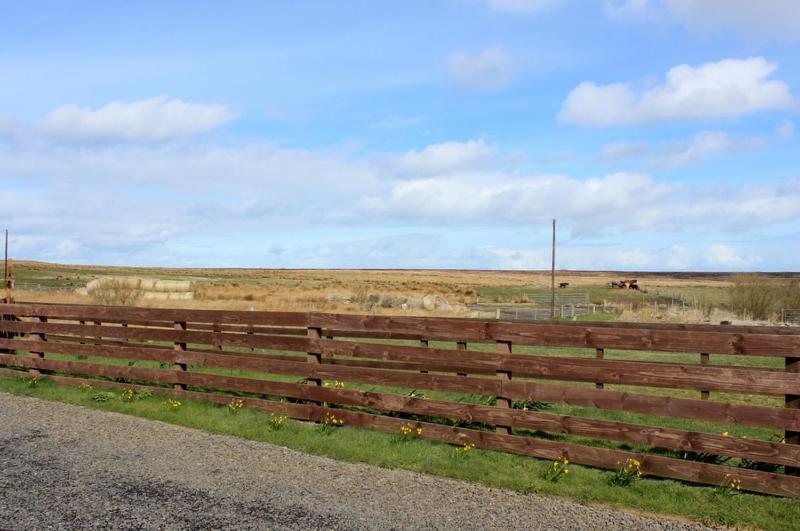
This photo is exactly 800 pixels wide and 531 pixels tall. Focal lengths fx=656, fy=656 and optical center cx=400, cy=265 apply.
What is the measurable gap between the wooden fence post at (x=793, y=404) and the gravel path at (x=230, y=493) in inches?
55.8

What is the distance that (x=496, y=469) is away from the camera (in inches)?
283

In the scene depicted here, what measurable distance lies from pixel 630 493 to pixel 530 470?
1.11 metres

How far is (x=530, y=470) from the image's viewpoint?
23.5ft

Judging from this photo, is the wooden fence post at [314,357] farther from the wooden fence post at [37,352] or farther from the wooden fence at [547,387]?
the wooden fence post at [37,352]

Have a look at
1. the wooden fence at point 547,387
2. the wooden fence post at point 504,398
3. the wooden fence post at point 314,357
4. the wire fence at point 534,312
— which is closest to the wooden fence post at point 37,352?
the wooden fence at point 547,387

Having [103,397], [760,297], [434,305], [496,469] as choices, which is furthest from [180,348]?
[760,297]

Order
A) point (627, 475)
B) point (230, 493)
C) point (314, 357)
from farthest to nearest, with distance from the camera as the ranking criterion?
point (314, 357), point (627, 475), point (230, 493)

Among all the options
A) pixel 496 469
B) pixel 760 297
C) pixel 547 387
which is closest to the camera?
pixel 496 469

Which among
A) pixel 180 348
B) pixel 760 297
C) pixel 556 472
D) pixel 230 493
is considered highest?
pixel 760 297

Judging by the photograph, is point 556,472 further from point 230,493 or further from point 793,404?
point 230,493

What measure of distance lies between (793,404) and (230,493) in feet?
18.4

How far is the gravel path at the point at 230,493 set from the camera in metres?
5.73

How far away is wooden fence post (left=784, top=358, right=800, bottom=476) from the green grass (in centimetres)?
36

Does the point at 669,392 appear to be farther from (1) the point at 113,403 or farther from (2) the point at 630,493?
(1) the point at 113,403
